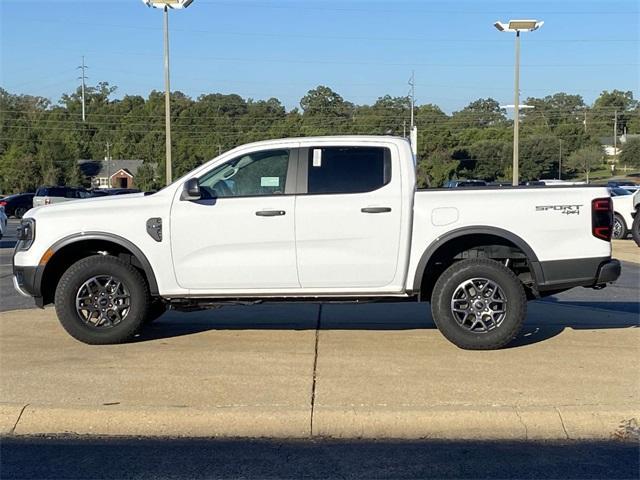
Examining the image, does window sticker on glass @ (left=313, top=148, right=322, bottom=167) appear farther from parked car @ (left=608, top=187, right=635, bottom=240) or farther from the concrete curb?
parked car @ (left=608, top=187, right=635, bottom=240)

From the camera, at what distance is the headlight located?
7207 mm

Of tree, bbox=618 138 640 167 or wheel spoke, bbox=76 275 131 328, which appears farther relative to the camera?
tree, bbox=618 138 640 167

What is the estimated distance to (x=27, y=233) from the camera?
728 cm

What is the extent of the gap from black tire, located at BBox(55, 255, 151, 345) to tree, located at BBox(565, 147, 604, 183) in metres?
78.1

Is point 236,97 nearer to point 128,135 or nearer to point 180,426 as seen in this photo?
point 128,135

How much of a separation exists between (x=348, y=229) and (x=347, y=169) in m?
0.59

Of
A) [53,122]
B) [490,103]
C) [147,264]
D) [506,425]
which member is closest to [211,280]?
[147,264]

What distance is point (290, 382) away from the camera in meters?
6.05

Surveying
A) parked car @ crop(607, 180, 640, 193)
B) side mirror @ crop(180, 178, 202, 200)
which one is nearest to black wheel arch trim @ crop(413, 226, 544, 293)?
side mirror @ crop(180, 178, 202, 200)

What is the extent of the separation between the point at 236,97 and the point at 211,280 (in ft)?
295

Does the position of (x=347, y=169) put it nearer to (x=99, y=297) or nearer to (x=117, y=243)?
(x=117, y=243)

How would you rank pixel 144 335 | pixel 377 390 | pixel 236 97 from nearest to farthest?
pixel 377 390, pixel 144 335, pixel 236 97

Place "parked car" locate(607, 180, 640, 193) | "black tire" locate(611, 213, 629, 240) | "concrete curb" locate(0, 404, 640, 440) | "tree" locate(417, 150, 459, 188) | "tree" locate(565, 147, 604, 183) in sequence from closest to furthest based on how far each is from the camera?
"concrete curb" locate(0, 404, 640, 440), "black tire" locate(611, 213, 629, 240), "parked car" locate(607, 180, 640, 193), "tree" locate(417, 150, 459, 188), "tree" locate(565, 147, 604, 183)

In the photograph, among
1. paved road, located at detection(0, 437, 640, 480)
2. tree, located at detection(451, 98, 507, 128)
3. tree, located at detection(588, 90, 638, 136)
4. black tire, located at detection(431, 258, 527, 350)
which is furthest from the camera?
tree, located at detection(588, 90, 638, 136)
